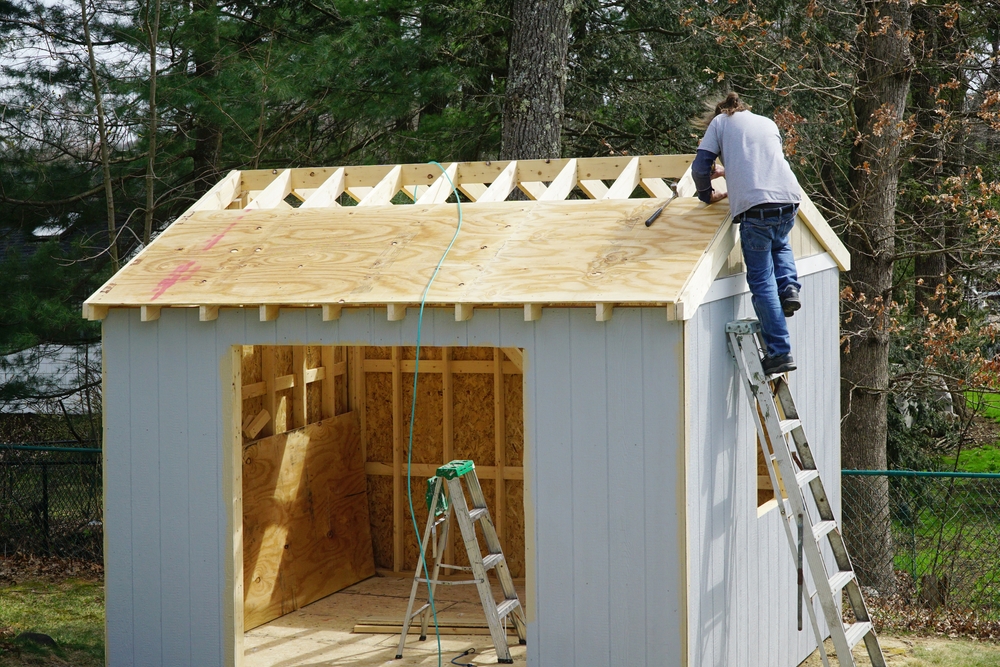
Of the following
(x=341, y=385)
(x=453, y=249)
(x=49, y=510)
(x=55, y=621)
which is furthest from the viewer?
(x=49, y=510)

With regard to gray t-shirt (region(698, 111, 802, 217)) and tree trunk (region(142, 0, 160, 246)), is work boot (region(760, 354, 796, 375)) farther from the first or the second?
tree trunk (region(142, 0, 160, 246))

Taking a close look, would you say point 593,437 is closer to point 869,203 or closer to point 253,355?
point 253,355

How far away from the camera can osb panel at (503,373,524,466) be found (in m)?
9.62

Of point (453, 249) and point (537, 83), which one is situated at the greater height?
point (537, 83)

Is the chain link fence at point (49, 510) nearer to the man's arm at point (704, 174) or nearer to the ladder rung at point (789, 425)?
the man's arm at point (704, 174)

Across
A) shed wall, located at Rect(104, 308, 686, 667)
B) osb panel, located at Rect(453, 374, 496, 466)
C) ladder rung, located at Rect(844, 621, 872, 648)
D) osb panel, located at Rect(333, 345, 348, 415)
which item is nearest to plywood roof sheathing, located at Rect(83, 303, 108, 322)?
shed wall, located at Rect(104, 308, 686, 667)

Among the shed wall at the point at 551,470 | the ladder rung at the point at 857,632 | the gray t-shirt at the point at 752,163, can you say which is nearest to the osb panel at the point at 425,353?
the shed wall at the point at 551,470

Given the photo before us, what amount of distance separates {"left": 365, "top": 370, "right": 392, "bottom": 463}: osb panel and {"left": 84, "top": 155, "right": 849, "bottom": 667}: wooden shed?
0.92 m

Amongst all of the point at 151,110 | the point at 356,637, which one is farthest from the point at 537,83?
the point at 356,637

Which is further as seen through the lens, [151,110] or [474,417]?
[151,110]

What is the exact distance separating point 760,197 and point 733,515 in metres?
2.01

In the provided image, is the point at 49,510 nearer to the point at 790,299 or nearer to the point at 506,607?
the point at 506,607

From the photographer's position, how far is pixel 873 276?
12008mm

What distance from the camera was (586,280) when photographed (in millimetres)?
6004
